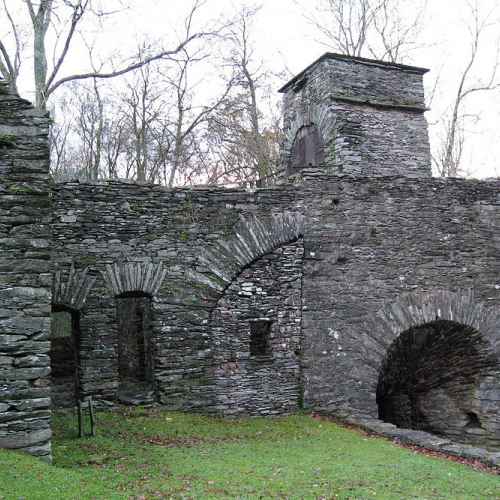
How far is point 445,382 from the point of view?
1295cm

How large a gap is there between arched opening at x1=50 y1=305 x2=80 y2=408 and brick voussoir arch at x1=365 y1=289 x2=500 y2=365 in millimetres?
5268

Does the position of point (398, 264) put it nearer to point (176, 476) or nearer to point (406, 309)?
point (406, 309)

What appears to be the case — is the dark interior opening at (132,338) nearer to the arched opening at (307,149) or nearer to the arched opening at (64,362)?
the arched opening at (64,362)

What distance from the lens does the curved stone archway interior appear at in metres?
12.2

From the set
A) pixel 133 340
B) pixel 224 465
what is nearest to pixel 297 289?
pixel 133 340

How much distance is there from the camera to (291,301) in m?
11.1

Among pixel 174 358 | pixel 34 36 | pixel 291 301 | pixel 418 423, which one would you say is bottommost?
pixel 418 423

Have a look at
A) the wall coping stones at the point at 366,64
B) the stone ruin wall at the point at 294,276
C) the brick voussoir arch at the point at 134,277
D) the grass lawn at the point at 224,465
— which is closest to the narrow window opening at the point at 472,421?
the stone ruin wall at the point at 294,276

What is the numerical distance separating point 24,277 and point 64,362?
586 centimetres

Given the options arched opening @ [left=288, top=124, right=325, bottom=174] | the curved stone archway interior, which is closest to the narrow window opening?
the curved stone archway interior

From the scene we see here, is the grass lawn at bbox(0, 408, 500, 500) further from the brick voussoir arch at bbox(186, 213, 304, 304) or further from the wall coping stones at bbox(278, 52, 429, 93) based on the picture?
the wall coping stones at bbox(278, 52, 429, 93)

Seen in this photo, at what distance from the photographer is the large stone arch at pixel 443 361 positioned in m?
11.7

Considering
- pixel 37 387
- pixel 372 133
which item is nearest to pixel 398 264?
pixel 372 133

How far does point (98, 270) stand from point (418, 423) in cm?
772
